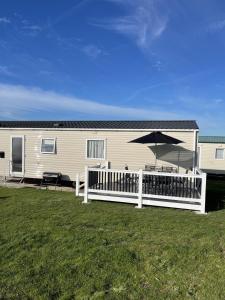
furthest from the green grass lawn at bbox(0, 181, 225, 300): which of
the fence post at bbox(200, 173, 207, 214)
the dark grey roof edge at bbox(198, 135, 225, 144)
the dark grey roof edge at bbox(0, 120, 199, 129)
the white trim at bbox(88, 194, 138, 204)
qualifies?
the dark grey roof edge at bbox(198, 135, 225, 144)

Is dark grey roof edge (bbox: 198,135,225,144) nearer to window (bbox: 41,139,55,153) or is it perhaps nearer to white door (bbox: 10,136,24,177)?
window (bbox: 41,139,55,153)

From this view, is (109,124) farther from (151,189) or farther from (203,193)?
(203,193)

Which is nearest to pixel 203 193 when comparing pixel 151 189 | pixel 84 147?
pixel 151 189

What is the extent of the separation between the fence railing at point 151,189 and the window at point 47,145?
4.59m

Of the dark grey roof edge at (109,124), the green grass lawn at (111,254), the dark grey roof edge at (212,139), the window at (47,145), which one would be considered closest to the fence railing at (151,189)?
the green grass lawn at (111,254)

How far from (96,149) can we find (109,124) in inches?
49.7

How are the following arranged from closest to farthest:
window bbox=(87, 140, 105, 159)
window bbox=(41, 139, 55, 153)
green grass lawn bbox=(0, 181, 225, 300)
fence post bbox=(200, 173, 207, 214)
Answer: green grass lawn bbox=(0, 181, 225, 300) < fence post bbox=(200, 173, 207, 214) < window bbox=(87, 140, 105, 159) < window bbox=(41, 139, 55, 153)

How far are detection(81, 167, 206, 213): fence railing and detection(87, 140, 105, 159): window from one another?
10.9 feet

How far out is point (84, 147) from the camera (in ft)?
41.1

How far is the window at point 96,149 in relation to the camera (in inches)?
485

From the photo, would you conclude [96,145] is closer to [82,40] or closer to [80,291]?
[82,40]

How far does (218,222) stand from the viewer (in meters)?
6.51

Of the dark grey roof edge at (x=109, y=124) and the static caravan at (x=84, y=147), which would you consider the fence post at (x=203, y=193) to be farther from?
the dark grey roof edge at (x=109, y=124)

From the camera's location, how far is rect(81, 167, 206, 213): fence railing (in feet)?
25.4
